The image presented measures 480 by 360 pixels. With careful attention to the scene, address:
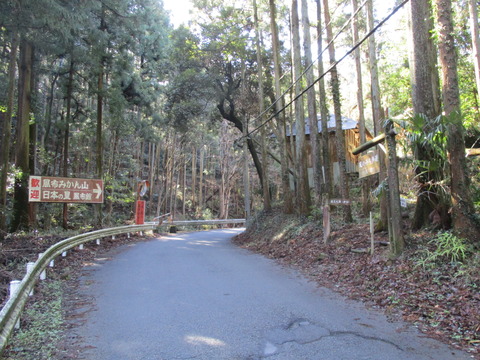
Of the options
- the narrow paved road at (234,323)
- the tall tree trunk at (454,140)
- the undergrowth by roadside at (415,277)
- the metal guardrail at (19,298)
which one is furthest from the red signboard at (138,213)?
the tall tree trunk at (454,140)

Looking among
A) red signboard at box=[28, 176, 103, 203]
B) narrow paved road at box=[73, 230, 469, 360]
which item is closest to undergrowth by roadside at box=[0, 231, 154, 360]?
narrow paved road at box=[73, 230, 469, 360]

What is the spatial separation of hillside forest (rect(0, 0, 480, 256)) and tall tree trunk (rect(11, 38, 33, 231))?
50mm

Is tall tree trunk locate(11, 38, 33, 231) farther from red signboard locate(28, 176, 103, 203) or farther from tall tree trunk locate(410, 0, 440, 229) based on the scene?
tall tree trunk locate(410, 0, 440, 229)

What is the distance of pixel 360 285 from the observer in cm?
773

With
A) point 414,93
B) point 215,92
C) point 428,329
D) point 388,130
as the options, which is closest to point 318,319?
point 428,329

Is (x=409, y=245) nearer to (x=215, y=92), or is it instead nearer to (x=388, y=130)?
(x=388, y=130)

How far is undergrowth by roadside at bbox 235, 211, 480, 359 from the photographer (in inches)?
207

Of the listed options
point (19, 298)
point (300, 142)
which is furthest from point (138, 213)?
point (19, 298)

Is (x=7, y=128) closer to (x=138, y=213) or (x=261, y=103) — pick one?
(x=138, y=213)

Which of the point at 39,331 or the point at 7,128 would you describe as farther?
the point at 7,128

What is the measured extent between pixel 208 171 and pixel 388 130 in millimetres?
42097

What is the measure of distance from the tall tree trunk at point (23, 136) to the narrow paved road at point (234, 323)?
10033 millimetres

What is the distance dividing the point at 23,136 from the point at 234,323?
1503cm

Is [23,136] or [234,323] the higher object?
[23,136]
